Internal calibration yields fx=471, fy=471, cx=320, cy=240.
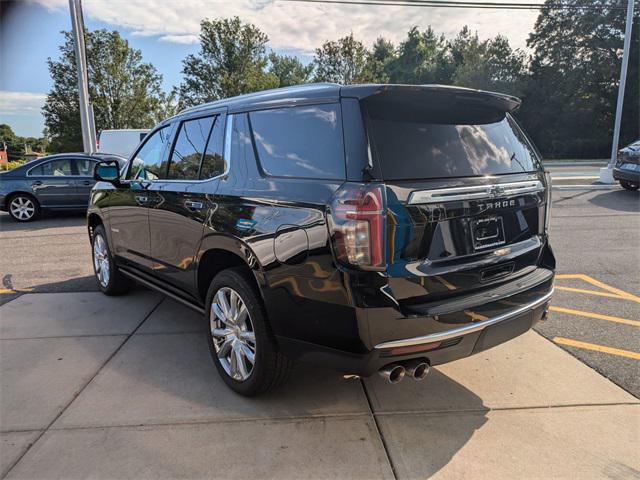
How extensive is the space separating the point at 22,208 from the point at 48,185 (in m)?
0.77

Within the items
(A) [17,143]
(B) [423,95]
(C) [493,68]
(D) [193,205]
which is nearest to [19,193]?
(D) [193,205]

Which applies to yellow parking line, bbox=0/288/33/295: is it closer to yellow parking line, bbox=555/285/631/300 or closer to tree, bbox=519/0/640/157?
yellow parking line, bbox=555/285/631/300

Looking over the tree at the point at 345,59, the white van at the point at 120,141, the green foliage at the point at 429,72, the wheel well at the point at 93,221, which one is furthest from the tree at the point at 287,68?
the wheel well at the point at 93,221

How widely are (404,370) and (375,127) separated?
1.27 meters

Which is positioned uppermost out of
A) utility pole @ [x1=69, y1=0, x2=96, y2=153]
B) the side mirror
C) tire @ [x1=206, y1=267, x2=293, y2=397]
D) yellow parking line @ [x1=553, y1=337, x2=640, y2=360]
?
utility pole @ [x1=69, y1=0, x2=96, y2=153]

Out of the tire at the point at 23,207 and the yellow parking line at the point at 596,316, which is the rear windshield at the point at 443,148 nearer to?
the yellow parking line at the point at 596,316

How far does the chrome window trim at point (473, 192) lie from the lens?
7.86 feet

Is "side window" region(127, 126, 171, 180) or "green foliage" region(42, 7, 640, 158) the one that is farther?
"green foliage" region(42, 7, 640, 158)

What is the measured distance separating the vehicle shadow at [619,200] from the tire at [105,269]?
10739 mm

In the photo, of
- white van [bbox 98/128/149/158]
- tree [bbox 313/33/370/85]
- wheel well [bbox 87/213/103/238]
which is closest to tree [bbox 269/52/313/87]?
tree [bbox 313/33/370/85]

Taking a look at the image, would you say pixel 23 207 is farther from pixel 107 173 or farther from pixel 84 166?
pixel 107 173

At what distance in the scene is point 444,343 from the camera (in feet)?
8.10

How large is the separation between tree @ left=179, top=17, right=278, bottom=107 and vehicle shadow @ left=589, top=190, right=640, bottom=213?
817 inches

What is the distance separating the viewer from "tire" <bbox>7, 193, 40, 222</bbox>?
10.7 meters
